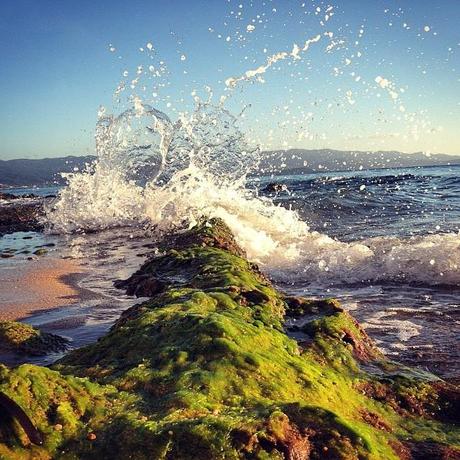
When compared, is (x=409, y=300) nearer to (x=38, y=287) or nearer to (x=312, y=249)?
(x=312, y=249)

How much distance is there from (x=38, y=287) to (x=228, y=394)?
22.8 ft

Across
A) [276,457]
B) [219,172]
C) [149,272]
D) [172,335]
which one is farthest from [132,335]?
[219,172]

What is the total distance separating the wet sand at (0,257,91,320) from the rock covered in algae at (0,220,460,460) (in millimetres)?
3205

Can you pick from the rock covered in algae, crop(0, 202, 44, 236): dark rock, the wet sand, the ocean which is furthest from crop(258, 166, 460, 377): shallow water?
crop(0, 202, 44, 236): dark rock

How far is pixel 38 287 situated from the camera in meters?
8.89

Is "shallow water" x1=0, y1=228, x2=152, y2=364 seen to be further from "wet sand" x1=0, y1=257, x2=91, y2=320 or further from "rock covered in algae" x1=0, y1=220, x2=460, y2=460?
"rock covered in algae" x1=0, y1=220, x2=460, y2=460

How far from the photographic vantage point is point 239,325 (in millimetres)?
3906

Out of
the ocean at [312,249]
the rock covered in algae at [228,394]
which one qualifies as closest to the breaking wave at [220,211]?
the ocean at [312,249]

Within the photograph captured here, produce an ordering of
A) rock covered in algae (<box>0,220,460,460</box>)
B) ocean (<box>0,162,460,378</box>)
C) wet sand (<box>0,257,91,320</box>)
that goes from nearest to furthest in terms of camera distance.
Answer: rock covered in algae (<box>0,220,460,460</box>)
ocean (<box>0,162,460,378</box>)
wet sand (<box>0,257,91,320</box>)

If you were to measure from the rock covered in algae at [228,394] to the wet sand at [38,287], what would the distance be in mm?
3205

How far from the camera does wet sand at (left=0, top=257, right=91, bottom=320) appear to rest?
7520 millimetres

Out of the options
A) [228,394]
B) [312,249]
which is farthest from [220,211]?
[228,394]

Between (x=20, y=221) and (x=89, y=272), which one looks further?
(x=20, y=221)

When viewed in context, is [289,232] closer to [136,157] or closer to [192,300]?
[136,157]
